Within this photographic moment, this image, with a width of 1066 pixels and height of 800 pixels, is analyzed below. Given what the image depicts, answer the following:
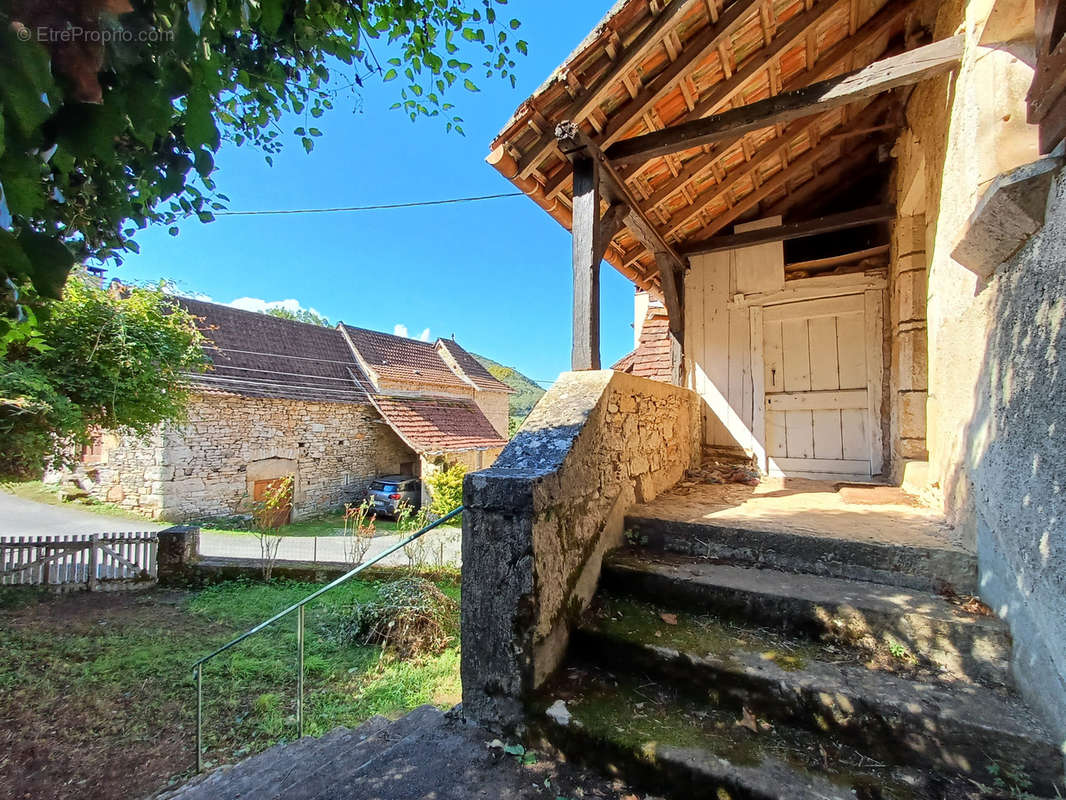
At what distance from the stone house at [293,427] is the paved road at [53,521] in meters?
0.47

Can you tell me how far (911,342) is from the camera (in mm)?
3668

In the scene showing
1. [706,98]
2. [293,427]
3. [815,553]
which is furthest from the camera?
[293,427]

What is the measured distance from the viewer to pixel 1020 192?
1346 mm

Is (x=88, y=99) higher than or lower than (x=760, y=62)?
lower

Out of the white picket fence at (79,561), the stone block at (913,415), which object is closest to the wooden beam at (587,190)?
the stone block at (913,415)

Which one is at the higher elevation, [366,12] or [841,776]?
[366,12]

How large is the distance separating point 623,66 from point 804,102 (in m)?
1.16

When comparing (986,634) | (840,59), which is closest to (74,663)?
(986,634)

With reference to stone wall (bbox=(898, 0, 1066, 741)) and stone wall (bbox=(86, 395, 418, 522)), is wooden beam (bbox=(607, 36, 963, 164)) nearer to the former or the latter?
stone wall (bbox=(898, 0, 1066, 741))

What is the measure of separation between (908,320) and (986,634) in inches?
122

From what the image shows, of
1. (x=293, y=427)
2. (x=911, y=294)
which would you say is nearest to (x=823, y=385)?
(x=911, y=294)

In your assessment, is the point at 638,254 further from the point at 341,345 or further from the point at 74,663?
the point at 341,345

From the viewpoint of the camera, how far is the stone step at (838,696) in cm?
125

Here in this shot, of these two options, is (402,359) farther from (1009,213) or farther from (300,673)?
(1009,213)
